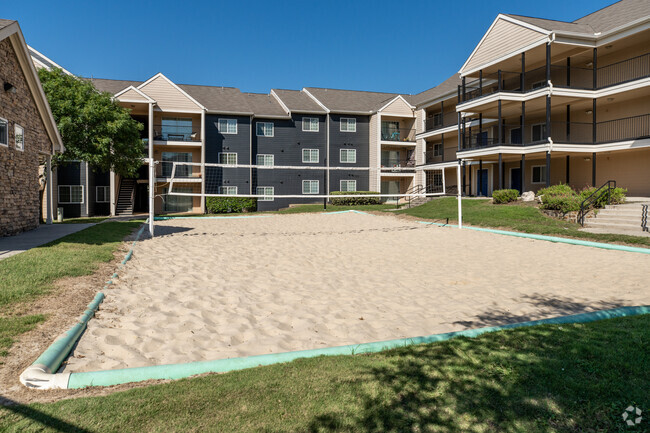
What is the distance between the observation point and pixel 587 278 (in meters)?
7.02

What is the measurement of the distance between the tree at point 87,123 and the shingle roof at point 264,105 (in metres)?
11.1

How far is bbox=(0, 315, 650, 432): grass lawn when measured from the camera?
245 cm

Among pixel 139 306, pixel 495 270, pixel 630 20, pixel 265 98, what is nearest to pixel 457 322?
pixel 495 270

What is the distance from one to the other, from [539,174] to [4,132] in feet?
89.2

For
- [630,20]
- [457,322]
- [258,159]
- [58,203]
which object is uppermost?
[630,20]

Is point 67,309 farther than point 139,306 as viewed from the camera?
No

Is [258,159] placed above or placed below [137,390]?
above

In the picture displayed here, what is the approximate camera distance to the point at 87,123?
2178 centimetres

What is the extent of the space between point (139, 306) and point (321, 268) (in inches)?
148

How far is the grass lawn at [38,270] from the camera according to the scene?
4.17m

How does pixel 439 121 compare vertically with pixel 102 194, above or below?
above

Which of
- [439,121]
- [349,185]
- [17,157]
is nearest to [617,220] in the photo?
[17,157]

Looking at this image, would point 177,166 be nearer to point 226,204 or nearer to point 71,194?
point 226,204

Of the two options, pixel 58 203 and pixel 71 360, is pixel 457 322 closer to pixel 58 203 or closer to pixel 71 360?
pixel 71 360
